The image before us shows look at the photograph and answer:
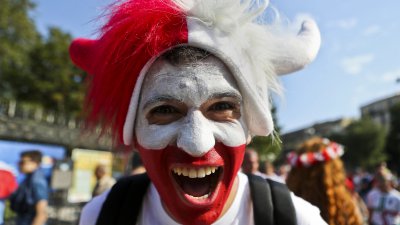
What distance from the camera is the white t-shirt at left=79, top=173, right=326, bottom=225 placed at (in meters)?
1.35

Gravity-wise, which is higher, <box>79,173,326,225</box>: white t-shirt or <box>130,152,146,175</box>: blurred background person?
<box>130,152,146,175</box>: blurred background person

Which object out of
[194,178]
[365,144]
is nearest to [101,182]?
[194,178]

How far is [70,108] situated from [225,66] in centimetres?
2193

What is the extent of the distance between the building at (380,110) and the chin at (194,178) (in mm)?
57234

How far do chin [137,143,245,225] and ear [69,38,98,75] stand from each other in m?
0.52

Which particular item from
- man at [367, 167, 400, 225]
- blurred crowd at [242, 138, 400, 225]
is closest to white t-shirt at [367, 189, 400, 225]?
man at [367, 167, 400, 225]

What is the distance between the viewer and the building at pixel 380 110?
192 feet

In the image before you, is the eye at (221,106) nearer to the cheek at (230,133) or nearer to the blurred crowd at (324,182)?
the cheek at (230,133)

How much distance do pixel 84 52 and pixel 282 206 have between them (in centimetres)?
102

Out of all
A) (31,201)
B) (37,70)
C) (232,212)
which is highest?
(37,70)

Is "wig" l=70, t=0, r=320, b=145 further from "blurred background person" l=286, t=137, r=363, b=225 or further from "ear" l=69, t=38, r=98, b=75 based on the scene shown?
"blurred background person" l=286, t=137, r=363, b=225

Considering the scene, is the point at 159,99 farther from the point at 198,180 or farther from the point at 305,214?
the point at 305,214

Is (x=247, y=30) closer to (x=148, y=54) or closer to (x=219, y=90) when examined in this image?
(x=219, y=90)

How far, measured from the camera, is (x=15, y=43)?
65.3 feet
